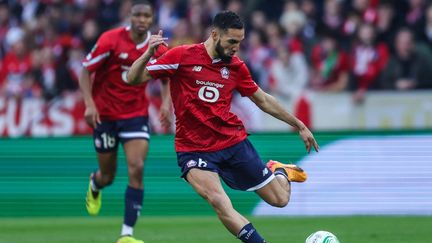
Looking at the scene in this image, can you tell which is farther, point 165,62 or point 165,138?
point 165,138

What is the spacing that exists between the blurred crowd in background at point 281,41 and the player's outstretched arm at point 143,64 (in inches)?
354

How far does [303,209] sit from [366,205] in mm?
884

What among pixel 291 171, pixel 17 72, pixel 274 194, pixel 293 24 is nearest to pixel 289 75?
pixel 293 24

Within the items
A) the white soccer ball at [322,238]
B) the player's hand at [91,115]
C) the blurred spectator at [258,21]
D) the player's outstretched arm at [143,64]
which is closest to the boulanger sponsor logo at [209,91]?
the player's outstretched arm at [143,64]

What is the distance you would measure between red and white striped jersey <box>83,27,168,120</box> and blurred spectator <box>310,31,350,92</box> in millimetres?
7151

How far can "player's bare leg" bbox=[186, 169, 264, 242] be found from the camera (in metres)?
9.25

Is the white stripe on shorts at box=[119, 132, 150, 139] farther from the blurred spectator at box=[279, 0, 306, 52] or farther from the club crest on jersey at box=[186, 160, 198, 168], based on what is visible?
the blurred spectator at box=[279, 0, 306, 52]

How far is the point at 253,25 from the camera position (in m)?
20.9

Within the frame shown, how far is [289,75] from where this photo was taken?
1931 centimetres

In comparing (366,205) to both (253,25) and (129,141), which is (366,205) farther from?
(253,25)

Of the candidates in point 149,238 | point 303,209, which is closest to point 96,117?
point 149,238

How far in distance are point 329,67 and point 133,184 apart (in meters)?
7.99

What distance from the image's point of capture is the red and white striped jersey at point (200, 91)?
32.1 ft

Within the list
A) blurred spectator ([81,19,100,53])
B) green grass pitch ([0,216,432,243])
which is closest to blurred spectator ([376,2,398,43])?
green grass pitch ([0,216,432,243])
